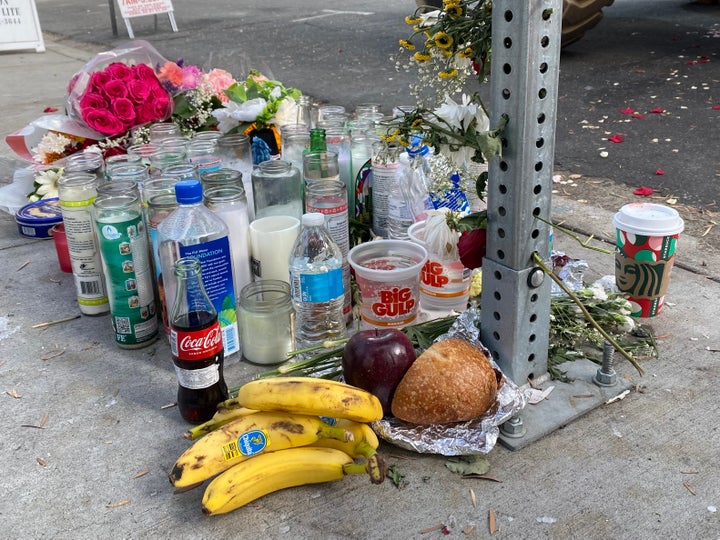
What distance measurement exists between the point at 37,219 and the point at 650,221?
3140 millimetres

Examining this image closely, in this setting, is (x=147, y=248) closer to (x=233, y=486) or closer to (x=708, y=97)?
(x=233, y=486)

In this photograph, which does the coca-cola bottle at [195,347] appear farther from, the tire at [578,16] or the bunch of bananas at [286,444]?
the tire at [578,16]

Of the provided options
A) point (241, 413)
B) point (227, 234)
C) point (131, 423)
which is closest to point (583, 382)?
point (241, 413)

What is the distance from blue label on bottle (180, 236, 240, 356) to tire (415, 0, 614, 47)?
19.1 ft

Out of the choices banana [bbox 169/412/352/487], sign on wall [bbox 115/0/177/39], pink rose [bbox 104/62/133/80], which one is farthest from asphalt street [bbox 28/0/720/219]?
banana [bbox 169/412/352/487]

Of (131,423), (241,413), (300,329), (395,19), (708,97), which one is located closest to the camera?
(241,413)

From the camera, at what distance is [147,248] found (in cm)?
274

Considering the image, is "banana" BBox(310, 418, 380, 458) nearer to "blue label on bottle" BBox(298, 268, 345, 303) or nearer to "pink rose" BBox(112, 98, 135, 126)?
"blue label on bottle" BBox(298, 268, 345, 303)

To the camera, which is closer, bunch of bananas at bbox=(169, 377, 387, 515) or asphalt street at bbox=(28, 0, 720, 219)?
bunch of bananas at bbox=(169, 377, 387, 515)

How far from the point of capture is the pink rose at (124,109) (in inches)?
151

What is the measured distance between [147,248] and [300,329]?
2.20 ft

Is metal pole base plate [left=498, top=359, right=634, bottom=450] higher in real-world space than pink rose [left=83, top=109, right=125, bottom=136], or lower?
lower

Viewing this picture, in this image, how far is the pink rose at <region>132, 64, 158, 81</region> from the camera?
3952 mm

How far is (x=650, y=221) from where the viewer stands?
2730 mm
